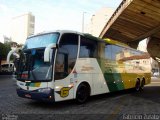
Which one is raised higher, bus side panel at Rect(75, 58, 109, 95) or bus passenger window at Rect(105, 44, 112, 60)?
bus passenger window at Rect(105, 44, 112, 60)

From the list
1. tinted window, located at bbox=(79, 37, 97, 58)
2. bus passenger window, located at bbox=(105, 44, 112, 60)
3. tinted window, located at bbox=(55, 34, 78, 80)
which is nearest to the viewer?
tinted window, located at bbox=(55, 34, 78, 80)

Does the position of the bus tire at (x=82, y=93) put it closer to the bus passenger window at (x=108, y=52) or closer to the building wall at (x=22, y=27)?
the bus passenger window at (x=108, y=52)

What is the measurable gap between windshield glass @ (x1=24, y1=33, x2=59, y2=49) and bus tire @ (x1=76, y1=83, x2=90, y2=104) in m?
2.36

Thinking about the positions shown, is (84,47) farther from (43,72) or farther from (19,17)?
(19,17)

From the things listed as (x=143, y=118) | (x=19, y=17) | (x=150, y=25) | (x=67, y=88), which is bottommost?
(x=143, y=118)

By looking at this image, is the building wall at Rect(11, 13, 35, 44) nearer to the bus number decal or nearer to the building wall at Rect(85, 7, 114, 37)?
the building wall at Rect(85, 7, 114, 37)

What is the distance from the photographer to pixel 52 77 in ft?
35.4

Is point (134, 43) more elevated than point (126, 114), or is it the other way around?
point (134, 43)

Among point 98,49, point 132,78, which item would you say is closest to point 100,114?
point 98,49

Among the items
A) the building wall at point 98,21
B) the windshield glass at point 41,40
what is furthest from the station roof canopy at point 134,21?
the building wall at point 98,21

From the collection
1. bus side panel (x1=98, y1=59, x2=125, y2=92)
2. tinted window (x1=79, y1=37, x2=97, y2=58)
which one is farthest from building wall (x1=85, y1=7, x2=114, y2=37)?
tinted window (x1=79, y1=37, x2=97, y2=58)

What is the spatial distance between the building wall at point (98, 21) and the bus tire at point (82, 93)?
97708 millimetres

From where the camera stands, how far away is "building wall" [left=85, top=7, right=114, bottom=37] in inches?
4409

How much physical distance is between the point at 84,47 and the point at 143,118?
15.1 feet
